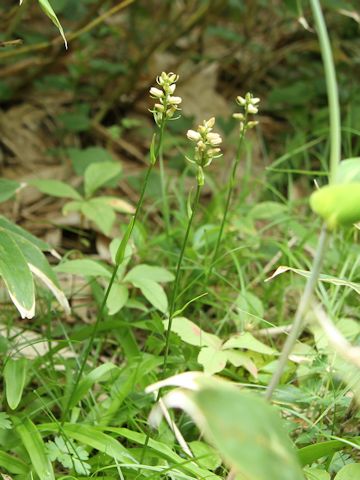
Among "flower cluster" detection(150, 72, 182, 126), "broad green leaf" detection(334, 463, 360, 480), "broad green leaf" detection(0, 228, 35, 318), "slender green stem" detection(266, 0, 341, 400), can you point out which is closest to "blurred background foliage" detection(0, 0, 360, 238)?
"broad green leaf" detection(0, 228, 35, 318)

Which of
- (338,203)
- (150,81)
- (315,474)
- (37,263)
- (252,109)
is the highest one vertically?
(338,203)

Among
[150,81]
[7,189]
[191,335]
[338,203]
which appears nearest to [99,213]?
[7,189]

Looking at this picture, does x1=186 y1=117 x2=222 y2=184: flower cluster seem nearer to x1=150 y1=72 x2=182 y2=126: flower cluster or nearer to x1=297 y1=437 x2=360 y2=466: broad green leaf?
x1=150 y1=72 x2=182 y2=126: flower cluster

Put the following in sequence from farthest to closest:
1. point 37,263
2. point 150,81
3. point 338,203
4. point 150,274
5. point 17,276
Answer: point 150,81 < point 150,274 < point 37,263 < point 17,276 < point 338,203

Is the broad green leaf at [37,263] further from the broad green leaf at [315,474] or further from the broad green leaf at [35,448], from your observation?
the broad green leaf at [315,474]

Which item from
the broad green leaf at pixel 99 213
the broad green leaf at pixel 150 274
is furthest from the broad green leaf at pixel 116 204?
the broad green leaf at pixel 150 274

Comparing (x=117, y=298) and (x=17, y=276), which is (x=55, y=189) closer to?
(x=117, y=298)
